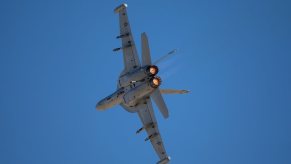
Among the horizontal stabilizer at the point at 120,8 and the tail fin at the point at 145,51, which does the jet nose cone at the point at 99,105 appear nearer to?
the tail fin at the point at 145,51

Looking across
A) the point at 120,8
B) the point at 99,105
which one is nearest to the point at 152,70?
the point at 120,8


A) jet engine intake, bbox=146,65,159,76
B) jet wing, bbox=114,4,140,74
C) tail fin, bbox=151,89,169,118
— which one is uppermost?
jet wing, bbox=114,4,140,74

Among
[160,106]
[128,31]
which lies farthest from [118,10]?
[160,106]

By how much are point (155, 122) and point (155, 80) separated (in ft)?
19.1

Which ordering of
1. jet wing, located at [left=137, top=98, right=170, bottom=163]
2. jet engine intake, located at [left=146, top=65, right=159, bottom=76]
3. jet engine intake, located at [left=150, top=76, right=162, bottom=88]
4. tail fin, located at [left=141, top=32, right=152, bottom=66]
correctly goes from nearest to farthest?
1. tail fin, located at [left=141, top=32, right=152, bottom=66]
2. jet engine intake, located at [left=146, top=65, right=159, bottom=76]
3. jet engine intake, located at [left=150, top=76, right=162, bottom=88]
4. jet wing, located at [left=137, top=98, right=170, bottom=163]

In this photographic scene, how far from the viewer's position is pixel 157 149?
4828 centimetres

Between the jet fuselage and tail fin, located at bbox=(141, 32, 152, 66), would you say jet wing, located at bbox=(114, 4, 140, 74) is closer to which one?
the jet fuselage

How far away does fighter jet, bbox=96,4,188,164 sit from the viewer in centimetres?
4294

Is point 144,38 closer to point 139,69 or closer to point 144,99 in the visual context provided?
point 139,69

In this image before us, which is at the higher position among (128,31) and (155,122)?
A: (128,31)

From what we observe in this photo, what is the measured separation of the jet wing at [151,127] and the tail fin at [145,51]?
6150 mm

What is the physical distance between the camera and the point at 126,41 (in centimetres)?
4588

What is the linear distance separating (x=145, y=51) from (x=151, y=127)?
880cm

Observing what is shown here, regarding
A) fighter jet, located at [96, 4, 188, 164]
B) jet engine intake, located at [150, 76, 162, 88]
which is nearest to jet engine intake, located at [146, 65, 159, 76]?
fighter jet, located at [96, 4, 188, 164]
